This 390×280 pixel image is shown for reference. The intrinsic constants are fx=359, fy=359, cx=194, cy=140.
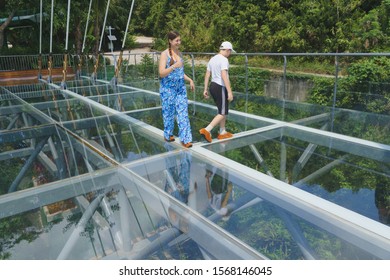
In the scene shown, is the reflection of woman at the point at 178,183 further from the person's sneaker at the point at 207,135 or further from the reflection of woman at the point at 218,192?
the person's sneaker at the point at 207,135

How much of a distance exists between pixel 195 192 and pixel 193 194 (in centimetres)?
4

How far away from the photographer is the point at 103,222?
2.74 meters

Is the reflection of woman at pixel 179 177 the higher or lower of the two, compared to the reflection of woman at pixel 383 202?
higher

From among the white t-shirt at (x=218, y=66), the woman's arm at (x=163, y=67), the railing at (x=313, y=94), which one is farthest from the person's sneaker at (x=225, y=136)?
the railing at (x=313, y=94)

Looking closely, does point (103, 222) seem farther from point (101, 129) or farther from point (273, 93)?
point (273, 93)

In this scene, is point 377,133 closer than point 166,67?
No

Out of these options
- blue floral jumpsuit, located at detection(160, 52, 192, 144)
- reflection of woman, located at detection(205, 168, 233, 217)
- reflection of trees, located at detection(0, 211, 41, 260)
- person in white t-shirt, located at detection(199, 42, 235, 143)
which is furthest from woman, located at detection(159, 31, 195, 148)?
reflection of trees, located at detection(0, 211, 41, 260)

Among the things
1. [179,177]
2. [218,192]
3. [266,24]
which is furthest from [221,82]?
[266,24]

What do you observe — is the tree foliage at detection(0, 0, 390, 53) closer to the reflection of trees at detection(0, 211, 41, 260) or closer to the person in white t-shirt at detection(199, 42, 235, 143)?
the person in white t-shirt at detection(199, 42, 235, 143)

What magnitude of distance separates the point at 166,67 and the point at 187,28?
73.7 feet

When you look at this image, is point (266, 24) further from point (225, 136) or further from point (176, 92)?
point (176, 92)

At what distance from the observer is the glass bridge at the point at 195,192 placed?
2432 mm

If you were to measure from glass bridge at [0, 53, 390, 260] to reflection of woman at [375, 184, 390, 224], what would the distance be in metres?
0.02

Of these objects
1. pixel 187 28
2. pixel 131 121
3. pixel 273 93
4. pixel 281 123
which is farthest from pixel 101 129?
pixel 187 28
